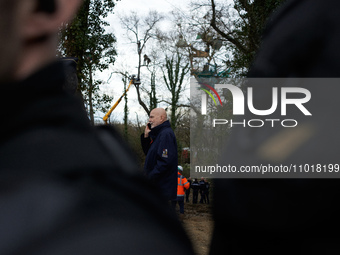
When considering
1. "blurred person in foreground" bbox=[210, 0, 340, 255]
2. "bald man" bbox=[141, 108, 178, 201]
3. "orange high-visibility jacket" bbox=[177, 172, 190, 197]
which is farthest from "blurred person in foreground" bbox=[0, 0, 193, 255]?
"orange high-visibility jacket" bbox=[177, 172, 190, 197]

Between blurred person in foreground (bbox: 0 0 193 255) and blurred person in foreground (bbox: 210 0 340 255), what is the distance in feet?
1.91

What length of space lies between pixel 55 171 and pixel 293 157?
763mm

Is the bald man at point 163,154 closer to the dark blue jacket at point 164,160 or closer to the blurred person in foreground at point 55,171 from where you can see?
the dark blue jacket at point 164,160

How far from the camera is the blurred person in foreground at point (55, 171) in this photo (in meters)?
0.30

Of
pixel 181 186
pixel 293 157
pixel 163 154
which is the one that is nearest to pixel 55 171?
pixel 293 157

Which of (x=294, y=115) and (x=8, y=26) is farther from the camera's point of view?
(x=294, y=115)

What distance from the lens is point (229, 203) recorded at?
98 cm

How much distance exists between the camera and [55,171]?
33 cm

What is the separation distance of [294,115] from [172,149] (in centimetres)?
403

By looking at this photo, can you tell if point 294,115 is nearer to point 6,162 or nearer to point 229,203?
point 229,203

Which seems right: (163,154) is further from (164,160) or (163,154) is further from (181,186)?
(181,186)

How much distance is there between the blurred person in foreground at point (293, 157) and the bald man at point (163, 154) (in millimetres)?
3884

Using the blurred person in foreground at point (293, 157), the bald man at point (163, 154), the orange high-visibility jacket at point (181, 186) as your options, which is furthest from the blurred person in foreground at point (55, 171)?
the orange high-visibility jacket at point (181, 186)

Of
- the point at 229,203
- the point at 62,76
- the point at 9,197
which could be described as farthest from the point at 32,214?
the point at 229,203
